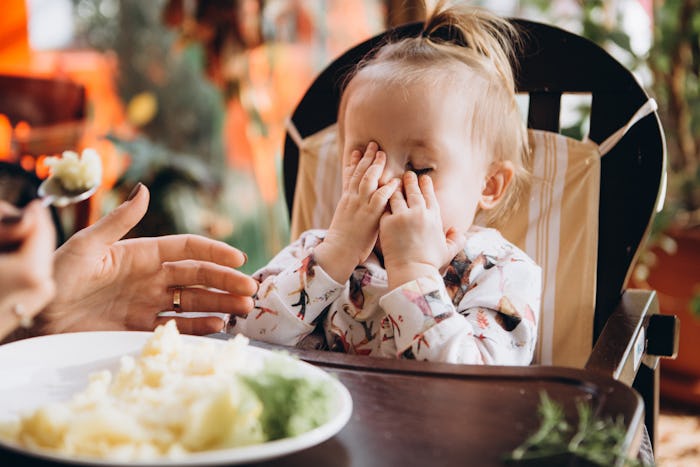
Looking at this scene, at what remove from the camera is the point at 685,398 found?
2578mm

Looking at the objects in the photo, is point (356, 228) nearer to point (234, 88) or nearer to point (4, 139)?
point (234, 88)

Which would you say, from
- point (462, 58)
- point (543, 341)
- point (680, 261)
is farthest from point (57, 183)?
point (680, 261)

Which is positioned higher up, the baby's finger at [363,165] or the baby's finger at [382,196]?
the baby's finger at [363,165]

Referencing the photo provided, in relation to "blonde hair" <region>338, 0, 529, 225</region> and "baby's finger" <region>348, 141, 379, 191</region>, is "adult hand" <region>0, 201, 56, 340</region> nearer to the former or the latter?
"baby's finger" <region>348, 141, 379, 191</region>

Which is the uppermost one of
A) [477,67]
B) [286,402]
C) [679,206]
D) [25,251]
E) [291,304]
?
[477,67]

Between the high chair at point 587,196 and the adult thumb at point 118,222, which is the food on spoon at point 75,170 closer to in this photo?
the adult thumb at point 118,222

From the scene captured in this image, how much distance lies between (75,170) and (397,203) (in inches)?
20.3

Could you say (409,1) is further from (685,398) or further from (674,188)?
(685,398)

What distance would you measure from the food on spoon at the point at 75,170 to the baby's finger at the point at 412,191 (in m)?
0.49

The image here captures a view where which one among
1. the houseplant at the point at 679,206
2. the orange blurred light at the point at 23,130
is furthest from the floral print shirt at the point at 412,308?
the orange blurred light at the point at 23,130

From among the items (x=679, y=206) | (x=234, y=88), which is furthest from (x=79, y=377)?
(x=234, y=88)

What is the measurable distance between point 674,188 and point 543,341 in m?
1.61

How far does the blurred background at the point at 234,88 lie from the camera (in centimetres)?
260

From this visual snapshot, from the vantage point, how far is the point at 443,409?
0.75 m
